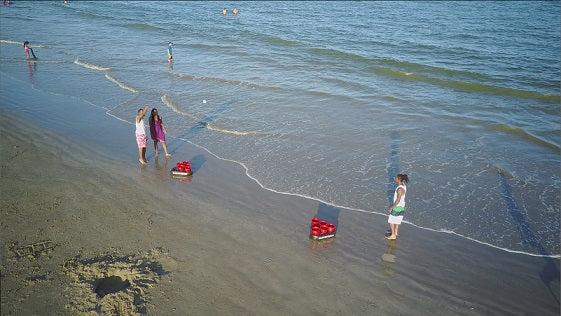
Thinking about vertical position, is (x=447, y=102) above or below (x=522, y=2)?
below

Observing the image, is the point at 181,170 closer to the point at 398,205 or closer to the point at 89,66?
the point at 398,205

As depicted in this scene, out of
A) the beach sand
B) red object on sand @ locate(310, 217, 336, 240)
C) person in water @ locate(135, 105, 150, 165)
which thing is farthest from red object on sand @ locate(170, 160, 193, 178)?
red object on sand @ locate(310, 217, 336, 240)

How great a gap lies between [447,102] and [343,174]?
28.8 feet

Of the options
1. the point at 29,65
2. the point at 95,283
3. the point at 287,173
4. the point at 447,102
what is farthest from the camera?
the point at 29,65

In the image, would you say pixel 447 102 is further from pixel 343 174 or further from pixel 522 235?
pixel 522 235

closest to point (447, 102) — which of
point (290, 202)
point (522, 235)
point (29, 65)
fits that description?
point (522, 235)

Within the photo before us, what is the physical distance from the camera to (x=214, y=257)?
303 inches

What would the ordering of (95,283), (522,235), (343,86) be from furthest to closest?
(343,86) < (522,235) < (95,283)

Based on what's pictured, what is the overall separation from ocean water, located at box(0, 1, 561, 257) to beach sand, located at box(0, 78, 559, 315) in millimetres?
983

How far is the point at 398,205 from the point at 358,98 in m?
10.3

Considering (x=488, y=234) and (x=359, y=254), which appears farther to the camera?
(x=488, y=234)

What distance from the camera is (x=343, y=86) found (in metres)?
19.7

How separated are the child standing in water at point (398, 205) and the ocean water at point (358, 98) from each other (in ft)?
3.49

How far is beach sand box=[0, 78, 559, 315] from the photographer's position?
666 cm
